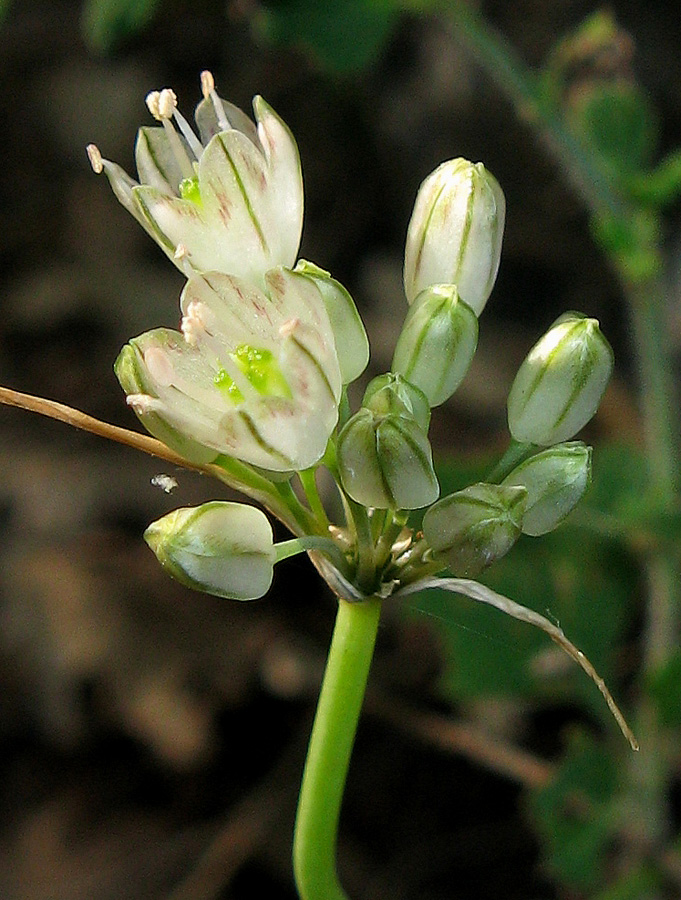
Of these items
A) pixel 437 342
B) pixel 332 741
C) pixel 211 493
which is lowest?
pixel 211 493

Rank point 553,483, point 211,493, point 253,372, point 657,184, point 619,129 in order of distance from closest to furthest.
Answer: point 553,483 → point 253,372 → point 657,184 → point 619,129 → point 211,493

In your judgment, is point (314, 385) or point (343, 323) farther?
point (343, 323)

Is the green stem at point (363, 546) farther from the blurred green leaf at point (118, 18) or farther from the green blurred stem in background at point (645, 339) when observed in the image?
the blurred green leaf at point (118, 18)

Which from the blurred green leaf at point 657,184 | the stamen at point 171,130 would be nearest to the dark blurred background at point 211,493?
the blurred green leaf at point 657,184

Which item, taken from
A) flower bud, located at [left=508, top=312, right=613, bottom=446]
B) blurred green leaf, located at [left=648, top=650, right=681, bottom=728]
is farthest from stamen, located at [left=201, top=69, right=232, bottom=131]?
blurred green leaf, located at [left=648, top=650, right=681, bottom=728]

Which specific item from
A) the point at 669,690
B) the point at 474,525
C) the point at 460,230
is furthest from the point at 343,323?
the point at 669,690

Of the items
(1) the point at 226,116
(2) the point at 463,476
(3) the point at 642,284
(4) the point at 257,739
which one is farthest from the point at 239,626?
(1) the point at 226,116

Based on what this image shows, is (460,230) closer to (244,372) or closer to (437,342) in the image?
(437,342)

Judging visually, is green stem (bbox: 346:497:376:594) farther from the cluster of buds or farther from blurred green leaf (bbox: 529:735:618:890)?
blurred green leaf (bbox: 529:735:618:890)
